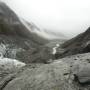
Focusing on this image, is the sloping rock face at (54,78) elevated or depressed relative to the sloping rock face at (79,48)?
depressed

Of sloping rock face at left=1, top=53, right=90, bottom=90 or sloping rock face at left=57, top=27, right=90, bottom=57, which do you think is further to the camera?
sloping rock face at left=57, top=27, right=90, bottom=57

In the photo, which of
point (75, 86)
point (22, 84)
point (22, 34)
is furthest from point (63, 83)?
point (22, 34)

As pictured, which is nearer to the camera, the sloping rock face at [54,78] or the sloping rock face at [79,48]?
the sloping rock face at [54,78]

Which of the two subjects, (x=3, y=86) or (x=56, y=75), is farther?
(x=3, y=86)

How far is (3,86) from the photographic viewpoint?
13312 mm

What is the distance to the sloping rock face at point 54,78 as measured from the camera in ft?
36.1

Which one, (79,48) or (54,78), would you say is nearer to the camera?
(54,78)

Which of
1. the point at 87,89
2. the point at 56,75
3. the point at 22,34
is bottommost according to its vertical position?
the point at 87,89

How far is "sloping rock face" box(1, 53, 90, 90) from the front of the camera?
11.0 m

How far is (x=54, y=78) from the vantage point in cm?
1206

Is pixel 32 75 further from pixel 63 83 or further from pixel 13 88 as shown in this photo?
pixel 63 83

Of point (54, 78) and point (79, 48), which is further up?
point (79, 48)

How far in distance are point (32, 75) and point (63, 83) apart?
2449mm

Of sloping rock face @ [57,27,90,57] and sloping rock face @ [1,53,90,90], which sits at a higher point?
sloping rock face @ [57,27,90,57]
